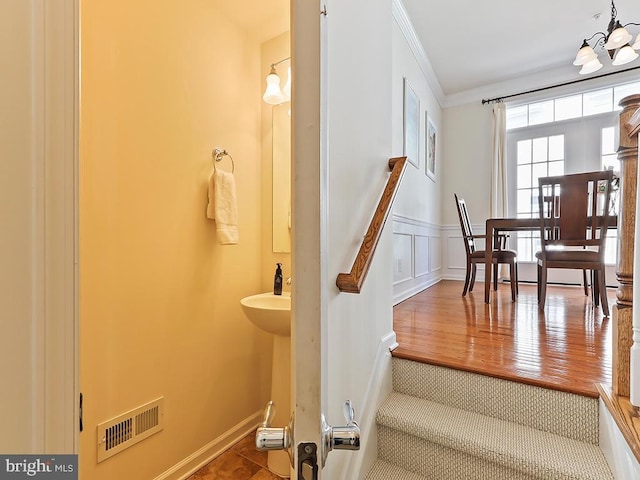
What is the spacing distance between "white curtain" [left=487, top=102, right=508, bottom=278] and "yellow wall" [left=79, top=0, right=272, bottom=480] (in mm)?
3772

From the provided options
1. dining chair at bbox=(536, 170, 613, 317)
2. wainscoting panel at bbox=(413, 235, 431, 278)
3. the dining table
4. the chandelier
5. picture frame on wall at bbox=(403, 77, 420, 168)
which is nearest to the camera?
dining chair at bbox=(536, 170, 613, 317)

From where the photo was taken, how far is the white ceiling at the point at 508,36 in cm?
289

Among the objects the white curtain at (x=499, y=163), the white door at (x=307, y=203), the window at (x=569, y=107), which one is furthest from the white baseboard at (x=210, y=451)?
the window at (x=569, y=107)

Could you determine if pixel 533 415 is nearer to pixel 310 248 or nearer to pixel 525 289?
pixel 310 248

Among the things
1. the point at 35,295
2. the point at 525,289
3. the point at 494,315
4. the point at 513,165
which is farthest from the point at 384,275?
the point at 513,165

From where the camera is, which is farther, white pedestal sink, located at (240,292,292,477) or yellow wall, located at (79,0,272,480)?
white pedestal sink, located at (240,292,292,477)

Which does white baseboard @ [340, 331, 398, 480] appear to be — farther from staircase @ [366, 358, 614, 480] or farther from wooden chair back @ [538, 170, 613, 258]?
wooden chair back @ [538, 170, 613, 258]

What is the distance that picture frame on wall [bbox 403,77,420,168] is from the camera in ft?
9.77

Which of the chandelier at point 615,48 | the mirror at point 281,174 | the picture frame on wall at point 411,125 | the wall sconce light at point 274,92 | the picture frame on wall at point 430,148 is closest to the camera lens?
the wall sconce light at point 274,92

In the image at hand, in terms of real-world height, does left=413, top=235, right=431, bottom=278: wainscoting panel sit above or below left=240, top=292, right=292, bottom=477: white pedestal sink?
above

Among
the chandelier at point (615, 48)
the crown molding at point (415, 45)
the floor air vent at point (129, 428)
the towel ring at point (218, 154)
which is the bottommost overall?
the floor air vent at point (129, 428)

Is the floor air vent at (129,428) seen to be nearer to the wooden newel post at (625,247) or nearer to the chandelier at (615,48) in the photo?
the wooden newel post at (625,247)

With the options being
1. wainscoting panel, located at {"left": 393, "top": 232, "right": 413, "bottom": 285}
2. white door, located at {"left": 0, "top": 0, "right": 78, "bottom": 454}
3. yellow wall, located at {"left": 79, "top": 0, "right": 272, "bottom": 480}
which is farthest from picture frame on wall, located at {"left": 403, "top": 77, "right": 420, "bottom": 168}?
white door, located at {"left": 0, "top": 0, "right": 78, "bottom": 454}

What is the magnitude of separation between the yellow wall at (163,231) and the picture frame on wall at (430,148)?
8.48 feet
